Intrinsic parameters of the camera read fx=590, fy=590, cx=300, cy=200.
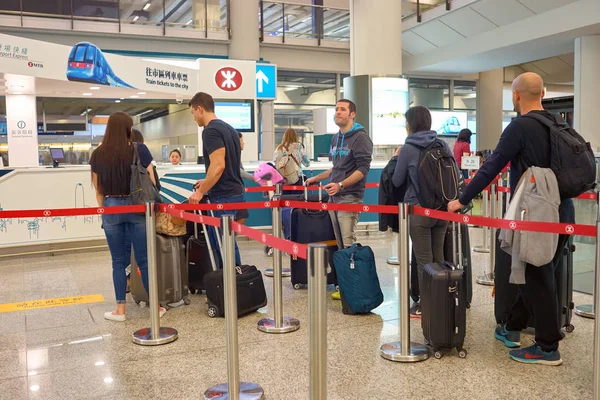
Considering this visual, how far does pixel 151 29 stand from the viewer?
48.5 feet

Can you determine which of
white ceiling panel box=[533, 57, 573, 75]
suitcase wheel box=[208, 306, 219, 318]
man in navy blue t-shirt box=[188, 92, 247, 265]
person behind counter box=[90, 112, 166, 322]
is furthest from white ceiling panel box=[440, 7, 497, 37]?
suitcase wheel box=[208, 306, 219, 318]

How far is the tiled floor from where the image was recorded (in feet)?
9.91

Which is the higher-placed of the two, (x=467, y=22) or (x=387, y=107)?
(x=467, y=22)

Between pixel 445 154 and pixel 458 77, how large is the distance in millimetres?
16217

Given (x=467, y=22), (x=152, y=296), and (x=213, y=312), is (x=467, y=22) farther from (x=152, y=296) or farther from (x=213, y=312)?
(x=152, y=296)

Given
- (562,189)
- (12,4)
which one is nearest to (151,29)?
(12,4)

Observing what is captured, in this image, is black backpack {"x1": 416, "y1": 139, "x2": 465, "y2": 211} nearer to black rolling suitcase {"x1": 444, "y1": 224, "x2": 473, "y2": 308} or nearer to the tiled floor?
black rolling suitcase {"x1": 444, "y1": 224, "x2": 473, "y2": 308}

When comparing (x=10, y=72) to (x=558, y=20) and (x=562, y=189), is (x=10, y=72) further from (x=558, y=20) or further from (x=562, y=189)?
(x=558, y=20)

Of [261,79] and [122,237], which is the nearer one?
[122,237]

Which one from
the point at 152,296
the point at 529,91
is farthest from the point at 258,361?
the point at 529,91

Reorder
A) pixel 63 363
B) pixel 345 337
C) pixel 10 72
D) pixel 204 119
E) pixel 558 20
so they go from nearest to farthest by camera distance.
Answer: pixel 63 363 < pixel 345 337 < pixel 204 119 < pixel 10 72 < pixel 558 20

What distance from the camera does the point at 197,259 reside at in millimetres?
5027

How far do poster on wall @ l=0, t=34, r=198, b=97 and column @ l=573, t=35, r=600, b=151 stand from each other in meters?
8.18

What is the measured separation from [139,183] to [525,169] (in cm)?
260
